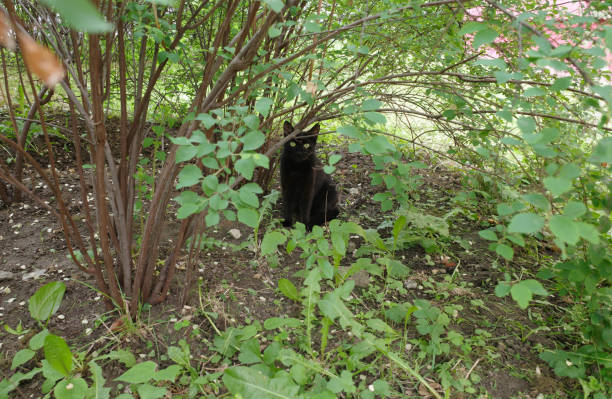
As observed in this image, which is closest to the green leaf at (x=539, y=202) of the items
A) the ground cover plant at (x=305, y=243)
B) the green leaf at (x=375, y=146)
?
the ground cover plant at (x=305, y=243)

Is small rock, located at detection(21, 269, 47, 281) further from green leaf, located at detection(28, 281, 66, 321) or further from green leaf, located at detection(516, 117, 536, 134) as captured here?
green leaf, located at detection(516, 117, 536, 134)

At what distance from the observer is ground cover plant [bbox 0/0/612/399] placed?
49.4 inches

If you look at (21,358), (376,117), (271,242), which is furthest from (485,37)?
(21,358)

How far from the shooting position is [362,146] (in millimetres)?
1142

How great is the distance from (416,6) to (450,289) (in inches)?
67.1

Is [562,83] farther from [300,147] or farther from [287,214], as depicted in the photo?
[287,214]

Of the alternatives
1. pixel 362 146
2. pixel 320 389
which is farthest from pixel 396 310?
pixel 362 146

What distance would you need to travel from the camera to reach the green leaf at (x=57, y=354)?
1.35 meters

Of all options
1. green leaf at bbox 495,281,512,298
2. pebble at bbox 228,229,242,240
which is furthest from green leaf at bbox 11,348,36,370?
green leaf at bbox 495,281,512,298

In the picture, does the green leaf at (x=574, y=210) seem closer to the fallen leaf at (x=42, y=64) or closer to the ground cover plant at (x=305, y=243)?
the ground cover plant at (x=305, y=243)

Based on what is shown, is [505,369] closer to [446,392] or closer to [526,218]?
[446,392]

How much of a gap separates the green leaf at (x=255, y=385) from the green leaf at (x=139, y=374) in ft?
0.99

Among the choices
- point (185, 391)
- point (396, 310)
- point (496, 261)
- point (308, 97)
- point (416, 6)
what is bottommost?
point (185, 391)

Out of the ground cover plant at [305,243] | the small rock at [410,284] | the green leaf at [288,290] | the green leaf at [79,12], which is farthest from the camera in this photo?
the small rock at [410,284]
